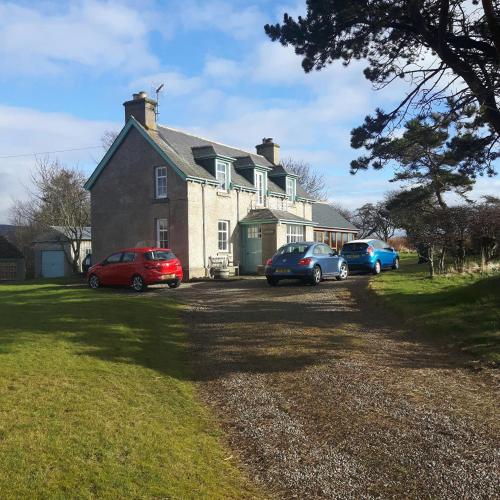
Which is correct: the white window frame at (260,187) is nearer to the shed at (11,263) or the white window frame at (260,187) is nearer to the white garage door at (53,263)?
the white garage door at (53,263)

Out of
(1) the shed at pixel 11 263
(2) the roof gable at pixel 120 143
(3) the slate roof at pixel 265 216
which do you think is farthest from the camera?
(1) the shed at pixel 11 263

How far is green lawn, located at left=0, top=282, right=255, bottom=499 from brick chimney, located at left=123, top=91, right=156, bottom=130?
19634mm

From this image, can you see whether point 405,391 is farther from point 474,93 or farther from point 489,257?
point 489,257

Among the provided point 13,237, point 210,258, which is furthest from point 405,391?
point 13,237

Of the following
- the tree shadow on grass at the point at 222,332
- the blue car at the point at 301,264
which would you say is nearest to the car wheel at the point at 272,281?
the blue car at the point at 301,264

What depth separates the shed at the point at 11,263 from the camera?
45.4 metres

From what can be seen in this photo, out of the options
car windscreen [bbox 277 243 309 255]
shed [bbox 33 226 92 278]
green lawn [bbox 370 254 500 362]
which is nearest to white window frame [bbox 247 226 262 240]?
car windscreen [bbox 277 243 309 255]

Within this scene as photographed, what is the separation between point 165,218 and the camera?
27.6 meters

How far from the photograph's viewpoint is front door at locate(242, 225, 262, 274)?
30.3 m

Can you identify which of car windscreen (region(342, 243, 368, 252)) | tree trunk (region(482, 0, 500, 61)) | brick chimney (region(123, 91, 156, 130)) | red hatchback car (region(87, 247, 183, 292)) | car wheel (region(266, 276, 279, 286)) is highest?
brick chimney (region(123, 91, 156, 130))

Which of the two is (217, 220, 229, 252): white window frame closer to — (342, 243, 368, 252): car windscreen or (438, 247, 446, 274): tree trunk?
(342, 243, 368, 252): car windscreen

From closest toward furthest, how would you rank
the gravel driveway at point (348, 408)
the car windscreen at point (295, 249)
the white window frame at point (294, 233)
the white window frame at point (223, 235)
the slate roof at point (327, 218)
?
the gravel driveway at point (348, 408) < the car windscreen at point (295, 249) < the white window frame at point (223, 235) < the white window frame at point (294, 233) < the slate roof at point (327, 218)

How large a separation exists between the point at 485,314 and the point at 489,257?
40.8ft

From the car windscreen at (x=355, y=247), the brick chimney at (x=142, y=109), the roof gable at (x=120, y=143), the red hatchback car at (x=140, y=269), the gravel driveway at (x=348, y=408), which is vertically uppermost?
the brick chimney at (x=142, y=109)
